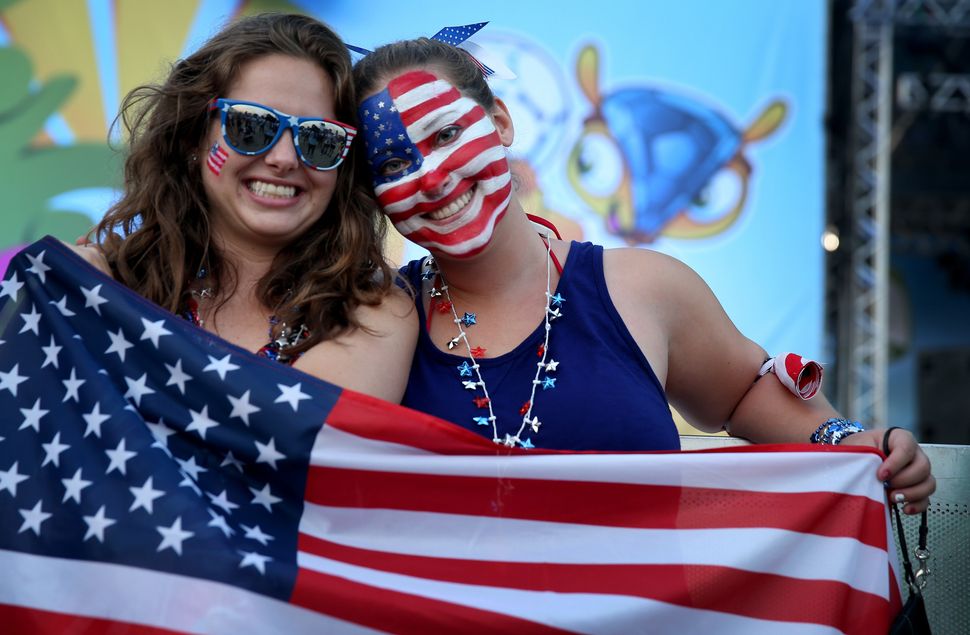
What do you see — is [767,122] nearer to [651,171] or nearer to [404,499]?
[651,171]

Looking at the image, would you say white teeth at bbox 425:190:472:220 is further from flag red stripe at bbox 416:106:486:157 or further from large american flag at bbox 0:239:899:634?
large american flag at bbox 0:239:899:634

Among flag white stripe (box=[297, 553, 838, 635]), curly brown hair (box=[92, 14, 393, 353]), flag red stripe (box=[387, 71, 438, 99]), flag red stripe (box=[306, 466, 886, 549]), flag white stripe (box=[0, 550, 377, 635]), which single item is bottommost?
flag white stripe (box=[297, 553, 838, 635])

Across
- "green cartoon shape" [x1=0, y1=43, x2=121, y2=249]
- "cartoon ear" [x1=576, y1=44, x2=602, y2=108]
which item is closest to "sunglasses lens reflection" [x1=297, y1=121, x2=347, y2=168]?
"green cartoon shape" [x1=0, y1=43, x2=121, y2=249]

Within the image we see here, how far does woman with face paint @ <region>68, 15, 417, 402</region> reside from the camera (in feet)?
7.01

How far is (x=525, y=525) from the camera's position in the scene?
1.96 m

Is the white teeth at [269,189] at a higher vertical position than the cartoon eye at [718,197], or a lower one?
higher

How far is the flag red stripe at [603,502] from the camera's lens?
1.95 meters

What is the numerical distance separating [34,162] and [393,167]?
15.0ft

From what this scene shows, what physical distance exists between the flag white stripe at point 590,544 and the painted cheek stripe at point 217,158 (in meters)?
0.78

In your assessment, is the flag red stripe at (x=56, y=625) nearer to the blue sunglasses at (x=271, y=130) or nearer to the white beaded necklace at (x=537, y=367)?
the white beaded necklace at (x=537, y=367)

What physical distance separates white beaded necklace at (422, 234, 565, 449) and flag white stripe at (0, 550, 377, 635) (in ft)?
1.77

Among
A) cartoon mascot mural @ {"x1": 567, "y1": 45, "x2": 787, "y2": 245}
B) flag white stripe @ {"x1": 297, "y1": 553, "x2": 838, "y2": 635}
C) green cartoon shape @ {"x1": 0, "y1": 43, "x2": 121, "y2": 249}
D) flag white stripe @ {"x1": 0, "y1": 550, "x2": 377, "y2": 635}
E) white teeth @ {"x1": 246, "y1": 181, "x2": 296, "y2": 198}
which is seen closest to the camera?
flag white stripe @ {"x1": 0, "y1": 550, "x2": 377, "y2": 635}

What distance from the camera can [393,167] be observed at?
2.27 meters

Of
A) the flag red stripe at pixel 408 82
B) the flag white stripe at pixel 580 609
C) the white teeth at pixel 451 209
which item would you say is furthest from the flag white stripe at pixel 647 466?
the flag red stripe at pixel 408 82
